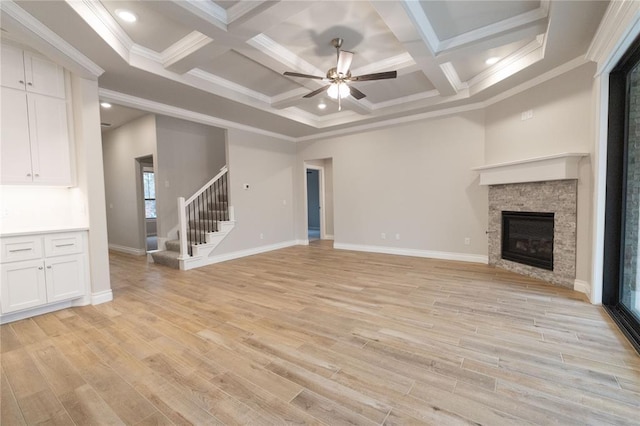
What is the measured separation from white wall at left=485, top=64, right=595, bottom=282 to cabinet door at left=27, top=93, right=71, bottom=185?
6115 millimetres

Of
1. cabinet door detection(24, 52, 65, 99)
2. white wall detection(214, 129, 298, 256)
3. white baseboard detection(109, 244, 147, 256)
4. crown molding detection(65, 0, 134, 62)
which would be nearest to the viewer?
crown molding detection(65, 0, 134, 62)

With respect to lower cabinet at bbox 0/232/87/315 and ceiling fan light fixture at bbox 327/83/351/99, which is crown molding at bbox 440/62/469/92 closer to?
ceiling fan light fixture at bbox 327/83/351/99

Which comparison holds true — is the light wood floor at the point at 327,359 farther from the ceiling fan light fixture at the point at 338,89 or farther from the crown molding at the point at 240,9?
the crown molding at the point at 240,9

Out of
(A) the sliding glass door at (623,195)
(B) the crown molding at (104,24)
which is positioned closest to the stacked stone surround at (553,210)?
(A) the sliding glass door at (623,195)

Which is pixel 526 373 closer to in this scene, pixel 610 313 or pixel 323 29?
pixel 610 313

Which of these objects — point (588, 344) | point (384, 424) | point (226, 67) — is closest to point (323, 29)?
point (226, 67)

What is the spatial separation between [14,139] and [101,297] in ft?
6.42

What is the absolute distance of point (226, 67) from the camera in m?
3.90

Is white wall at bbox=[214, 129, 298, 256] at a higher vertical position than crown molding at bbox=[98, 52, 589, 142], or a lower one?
lower

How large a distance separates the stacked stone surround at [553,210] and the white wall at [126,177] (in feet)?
21.9

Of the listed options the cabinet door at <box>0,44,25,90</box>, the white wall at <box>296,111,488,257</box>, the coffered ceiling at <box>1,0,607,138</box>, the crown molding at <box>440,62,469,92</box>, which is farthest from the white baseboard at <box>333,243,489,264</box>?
the cabinet door at <box>0,44,25,90</box>

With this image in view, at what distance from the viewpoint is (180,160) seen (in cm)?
634

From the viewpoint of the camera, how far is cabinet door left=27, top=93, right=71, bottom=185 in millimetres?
3104

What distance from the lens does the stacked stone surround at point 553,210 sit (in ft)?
12.0
